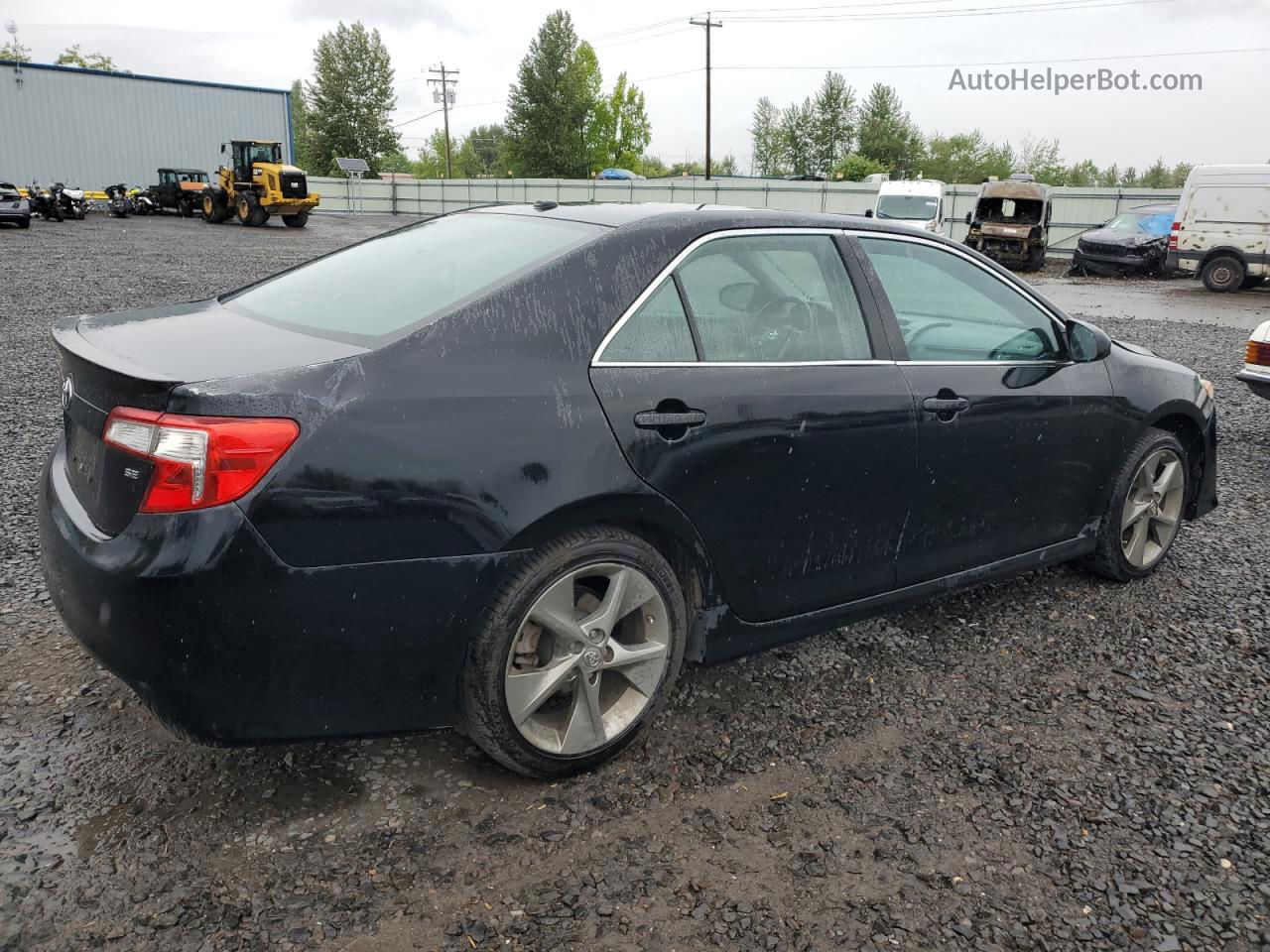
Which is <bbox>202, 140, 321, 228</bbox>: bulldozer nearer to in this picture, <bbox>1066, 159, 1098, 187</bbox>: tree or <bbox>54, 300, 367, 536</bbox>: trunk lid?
<bbox>54, 300, 367, 536</bbox>: trunk lid

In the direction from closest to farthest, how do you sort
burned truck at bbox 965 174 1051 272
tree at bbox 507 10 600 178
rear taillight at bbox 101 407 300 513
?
rear taillight at bbox 101 407 300 513
burned truck at bbox 965 174 1051 272
tree at bbox 507 10 600 178

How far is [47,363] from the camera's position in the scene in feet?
27.2

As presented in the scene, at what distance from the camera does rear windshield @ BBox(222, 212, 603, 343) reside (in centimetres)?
260

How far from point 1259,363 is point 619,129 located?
256 ft

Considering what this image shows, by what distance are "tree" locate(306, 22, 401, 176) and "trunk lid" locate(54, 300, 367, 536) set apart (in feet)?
273

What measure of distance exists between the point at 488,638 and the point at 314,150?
3435 inches

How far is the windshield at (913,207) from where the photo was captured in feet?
80.6

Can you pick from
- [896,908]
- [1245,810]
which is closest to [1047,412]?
[1245,810]

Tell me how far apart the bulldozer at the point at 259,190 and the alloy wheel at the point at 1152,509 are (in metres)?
30.6

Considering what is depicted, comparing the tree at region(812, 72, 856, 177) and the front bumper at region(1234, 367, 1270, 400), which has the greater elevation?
the tree at region(812, 72, 856, 177)

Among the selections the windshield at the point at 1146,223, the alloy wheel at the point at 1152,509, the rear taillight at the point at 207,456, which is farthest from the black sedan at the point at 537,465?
the windshield at the point at 1146,223

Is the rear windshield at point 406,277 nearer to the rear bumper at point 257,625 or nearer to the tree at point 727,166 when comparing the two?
the rear bumper at point 257,625

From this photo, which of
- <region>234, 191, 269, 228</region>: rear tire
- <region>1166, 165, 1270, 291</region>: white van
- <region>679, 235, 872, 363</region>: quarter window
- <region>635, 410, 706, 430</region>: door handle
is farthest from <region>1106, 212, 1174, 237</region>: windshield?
<region>234, 191, 269, 228</region>: rear tire

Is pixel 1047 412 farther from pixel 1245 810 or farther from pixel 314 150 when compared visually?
pixel 314 150
